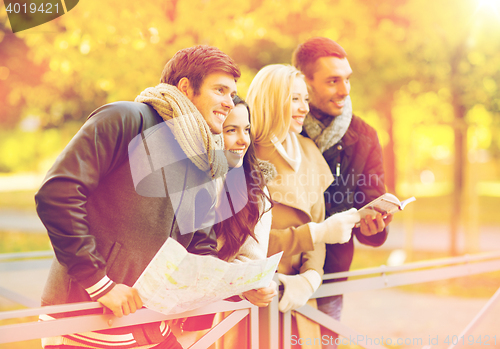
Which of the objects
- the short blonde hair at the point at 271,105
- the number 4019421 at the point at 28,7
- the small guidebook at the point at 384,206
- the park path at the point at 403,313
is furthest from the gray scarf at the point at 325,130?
the number 4019421 at the point at 28,7

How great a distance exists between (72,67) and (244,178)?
10.0ft

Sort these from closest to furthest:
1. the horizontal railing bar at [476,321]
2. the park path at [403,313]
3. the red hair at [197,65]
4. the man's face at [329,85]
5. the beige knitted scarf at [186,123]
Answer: the beige knitted scarf at [186,123]
the red hair at [197,65]
the man's face at [329,85]
the horizontal railing bar at [476,321]
the park path at [403,313]

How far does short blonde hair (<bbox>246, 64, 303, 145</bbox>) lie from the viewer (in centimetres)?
244

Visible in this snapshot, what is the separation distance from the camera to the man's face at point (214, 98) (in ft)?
6.40

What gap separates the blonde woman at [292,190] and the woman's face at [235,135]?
304 millimetres

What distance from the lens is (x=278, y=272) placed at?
2549 millimetres

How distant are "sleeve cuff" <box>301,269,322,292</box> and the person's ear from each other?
1117 millimetres

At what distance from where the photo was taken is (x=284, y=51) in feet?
23.8

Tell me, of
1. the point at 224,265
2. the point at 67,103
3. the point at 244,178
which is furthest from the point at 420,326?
the point at 67,103

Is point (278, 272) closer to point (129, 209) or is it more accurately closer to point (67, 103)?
point (129, 209)

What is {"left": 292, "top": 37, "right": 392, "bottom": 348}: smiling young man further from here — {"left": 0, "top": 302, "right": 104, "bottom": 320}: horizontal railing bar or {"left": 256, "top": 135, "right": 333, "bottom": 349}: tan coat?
{"left": 0, "top": 302, "right": 104, "bottom": 320}: horizontal railing bar

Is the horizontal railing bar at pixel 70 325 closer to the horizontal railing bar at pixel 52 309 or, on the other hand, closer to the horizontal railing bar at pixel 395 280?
the horizontal railing bar at pixel 52 309


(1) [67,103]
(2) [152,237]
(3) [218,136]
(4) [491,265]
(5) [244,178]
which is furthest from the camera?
(1) [67,103]

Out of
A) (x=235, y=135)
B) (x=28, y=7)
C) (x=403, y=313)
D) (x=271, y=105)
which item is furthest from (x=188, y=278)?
(x=403, y=313)
